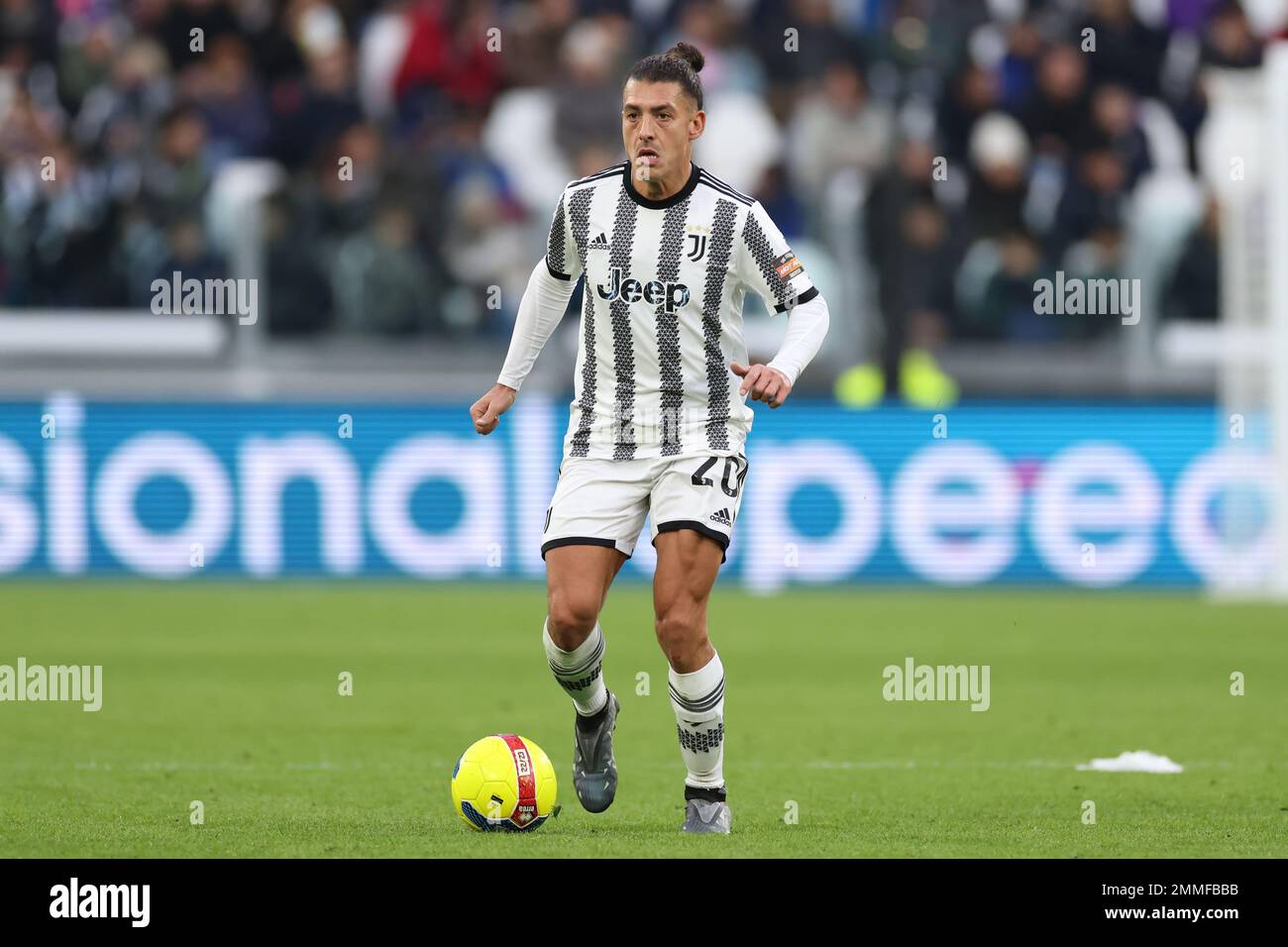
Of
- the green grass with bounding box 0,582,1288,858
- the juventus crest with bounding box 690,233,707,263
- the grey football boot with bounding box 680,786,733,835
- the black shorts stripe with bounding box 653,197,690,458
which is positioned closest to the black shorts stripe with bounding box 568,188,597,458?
the black shorts stripe with bounding box 653,197,690,458

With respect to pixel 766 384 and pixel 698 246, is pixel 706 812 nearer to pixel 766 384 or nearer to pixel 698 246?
pixel 766 384

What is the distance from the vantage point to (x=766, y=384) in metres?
6.82

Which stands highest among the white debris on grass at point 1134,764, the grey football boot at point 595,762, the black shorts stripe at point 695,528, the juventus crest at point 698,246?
the juventus crest at point 698,246

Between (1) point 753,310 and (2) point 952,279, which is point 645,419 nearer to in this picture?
A: (1) point 753,310

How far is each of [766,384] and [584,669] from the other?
1.22 m

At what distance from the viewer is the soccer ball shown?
7.19 m

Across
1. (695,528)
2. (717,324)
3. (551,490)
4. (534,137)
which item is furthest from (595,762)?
(534,137)

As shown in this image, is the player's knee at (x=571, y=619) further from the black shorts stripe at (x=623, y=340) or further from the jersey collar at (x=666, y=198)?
the jersey collar at (x=666, y=198)

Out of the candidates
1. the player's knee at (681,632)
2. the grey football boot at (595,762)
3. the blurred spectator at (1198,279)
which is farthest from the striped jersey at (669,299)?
the blurred spectator at (1198,279)

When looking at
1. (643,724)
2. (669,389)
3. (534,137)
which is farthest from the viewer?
(534,137)

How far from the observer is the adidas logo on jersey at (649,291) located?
7.25 m

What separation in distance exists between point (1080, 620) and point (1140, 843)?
795 cm

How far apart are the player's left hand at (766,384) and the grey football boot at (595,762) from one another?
4.39 feet

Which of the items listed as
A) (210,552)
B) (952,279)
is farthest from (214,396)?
(952,279)
